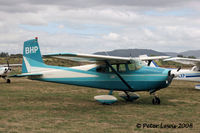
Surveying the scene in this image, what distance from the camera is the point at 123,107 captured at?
414 inches

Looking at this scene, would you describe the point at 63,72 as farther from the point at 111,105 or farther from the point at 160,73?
the point at 160,73

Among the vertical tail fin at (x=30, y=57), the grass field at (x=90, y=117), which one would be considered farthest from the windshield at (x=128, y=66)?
the vertical tail fin at (x=30, y=57)

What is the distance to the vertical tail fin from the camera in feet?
40.2

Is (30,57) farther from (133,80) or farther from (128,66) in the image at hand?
(133,80)

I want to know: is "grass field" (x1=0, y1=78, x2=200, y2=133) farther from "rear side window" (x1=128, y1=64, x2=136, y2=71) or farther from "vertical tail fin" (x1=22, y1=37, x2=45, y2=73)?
"vertical tail fin" (x1=22, y1=37, x2=45, y2=73)

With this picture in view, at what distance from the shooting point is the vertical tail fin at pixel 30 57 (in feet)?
40.2

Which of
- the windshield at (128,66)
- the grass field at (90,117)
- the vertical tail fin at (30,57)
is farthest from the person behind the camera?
the vertical tail fin at (30,57)

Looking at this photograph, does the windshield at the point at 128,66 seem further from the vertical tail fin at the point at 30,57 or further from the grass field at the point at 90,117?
the vertical tail fin at the point at 30,57

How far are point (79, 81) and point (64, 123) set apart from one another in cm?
421

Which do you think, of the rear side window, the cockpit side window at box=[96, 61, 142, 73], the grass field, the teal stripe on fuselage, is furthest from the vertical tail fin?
the rear side window

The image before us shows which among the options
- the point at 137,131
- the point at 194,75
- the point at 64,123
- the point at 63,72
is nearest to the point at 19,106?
the point at 63,72

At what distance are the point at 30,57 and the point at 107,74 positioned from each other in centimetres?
376

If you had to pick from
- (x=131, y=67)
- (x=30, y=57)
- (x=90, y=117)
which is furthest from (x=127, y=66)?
(x=30, y=57)

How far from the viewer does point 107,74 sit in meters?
11.3
